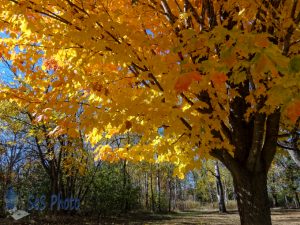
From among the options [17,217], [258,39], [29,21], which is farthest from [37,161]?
[258,39]

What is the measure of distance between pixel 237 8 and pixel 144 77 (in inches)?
67.9

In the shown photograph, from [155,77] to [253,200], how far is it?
6.71 feet

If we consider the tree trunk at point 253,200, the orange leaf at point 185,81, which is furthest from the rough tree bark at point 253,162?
the orange leaf at point 185,81

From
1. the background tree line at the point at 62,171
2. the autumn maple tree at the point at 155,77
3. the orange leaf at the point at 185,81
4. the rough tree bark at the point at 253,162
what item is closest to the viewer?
the orange leaf at the point at 185,81

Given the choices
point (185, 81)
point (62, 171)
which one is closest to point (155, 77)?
point (185, 81)

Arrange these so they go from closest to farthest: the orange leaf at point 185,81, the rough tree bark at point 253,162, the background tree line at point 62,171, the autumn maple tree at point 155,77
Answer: the orange leaf at point 185,81 → the autumn maple tree at point 155,77 → the rough tree bark at point 253,162 → the background tree line at point 62,171

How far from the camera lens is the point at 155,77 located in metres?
3.73

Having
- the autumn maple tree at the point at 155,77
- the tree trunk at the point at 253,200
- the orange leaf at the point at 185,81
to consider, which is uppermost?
the autumn maple tree at the point at 155,77

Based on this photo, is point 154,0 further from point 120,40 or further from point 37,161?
point 37,161

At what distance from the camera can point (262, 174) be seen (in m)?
4.13

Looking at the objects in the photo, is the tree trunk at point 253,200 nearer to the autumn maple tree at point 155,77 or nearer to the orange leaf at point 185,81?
the autumn maple tree at point 155,77

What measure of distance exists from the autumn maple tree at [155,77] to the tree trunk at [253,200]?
1 cm

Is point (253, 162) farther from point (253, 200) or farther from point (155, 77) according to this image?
point (155, 77)

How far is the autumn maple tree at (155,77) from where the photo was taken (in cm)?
334
